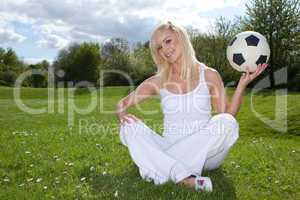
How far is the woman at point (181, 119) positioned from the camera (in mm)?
5039

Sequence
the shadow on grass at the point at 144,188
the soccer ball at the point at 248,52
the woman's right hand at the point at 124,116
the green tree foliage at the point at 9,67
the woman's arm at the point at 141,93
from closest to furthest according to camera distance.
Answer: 1. the shadow on grass at the point at 144,188
2. the woman's right hand at the point at 124,116
3. the woman's arm at the point at 141,93
4. the soccer ball at the point at 248,52
5. the green tree foliage at the point at 9,67

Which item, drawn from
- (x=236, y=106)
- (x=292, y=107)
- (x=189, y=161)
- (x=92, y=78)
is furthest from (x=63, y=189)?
(x=92, y=78)

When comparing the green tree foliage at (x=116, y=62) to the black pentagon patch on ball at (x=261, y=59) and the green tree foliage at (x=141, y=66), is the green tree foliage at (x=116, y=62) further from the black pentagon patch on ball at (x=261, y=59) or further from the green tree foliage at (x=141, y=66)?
the black pentagon patch on ball at (x=261, y=59)

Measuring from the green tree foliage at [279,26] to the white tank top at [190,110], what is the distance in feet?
106

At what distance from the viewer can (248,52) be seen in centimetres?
616

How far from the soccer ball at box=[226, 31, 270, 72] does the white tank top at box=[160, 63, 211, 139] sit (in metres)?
0.78

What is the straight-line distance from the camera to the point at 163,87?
5977mm

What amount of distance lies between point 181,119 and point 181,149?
0.63 meters

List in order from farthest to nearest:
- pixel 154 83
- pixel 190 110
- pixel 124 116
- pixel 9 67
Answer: pixel 9 67, pixel 154 83, pixel 124 116, pixel 190 110

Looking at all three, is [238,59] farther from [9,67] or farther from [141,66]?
[9,67]

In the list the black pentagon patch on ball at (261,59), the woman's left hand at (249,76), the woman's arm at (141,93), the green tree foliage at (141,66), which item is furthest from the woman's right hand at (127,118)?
the green tree foliage at (141,66)

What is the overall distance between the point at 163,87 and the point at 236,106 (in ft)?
3.58

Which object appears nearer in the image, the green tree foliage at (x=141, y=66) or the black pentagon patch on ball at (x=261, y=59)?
the black pentagon patch on ball at (x=261, y=59)

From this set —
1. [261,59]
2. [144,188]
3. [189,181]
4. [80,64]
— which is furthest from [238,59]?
[80,64]
